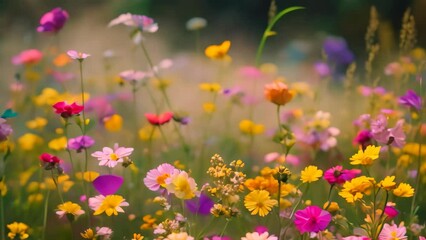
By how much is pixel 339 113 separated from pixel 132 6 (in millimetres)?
1462

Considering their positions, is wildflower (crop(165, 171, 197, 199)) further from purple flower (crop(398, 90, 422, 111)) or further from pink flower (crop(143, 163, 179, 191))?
purple flower (crop(398, 90, 422, 111))

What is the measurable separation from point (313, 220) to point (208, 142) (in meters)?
1.05

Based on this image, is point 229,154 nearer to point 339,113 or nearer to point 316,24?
point 339,113

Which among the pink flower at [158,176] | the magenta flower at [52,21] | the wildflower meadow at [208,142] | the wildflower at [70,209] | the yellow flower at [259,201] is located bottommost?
the wildflower meadow at [208,142]

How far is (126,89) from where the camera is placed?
323 cm

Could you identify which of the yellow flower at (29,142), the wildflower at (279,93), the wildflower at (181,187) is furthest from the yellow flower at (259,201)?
the yellow flower at (29,142)

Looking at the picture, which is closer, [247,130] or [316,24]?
[247,130]

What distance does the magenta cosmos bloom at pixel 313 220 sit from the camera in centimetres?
140

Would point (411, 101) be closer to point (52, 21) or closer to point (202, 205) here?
point (202, 205)

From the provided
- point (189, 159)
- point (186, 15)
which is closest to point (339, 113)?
point (189, 159)

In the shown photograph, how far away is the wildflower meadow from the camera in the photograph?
148cm

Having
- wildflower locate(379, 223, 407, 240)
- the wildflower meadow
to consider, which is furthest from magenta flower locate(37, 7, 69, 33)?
wildflower locate(379, 223, 407, 240)

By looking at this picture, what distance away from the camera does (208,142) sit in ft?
7.98

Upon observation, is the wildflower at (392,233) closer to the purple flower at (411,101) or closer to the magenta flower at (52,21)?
the purple flower at (411,101)
